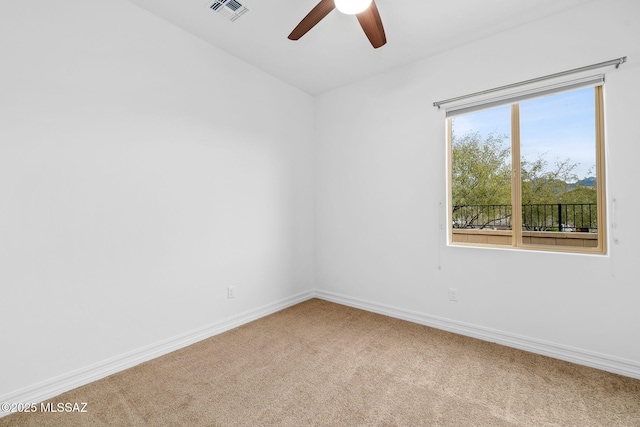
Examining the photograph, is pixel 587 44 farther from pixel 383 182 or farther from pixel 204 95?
pixel 204 95

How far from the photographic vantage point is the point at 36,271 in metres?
1.74

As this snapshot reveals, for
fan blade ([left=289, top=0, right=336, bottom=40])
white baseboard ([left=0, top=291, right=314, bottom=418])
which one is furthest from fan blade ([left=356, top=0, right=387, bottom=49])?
white baseboard ([left=0, top=291, right=314, bottom=418])

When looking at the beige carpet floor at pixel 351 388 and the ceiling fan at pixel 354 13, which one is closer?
the beige carpet floor at pixel 351 388

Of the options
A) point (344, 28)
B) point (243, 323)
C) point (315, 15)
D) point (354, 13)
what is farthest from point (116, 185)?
point (344, 28)

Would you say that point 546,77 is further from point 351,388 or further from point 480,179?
point 351,388

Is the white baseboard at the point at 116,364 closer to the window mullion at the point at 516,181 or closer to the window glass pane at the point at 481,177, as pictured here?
the window glass pane at the point at 481,177

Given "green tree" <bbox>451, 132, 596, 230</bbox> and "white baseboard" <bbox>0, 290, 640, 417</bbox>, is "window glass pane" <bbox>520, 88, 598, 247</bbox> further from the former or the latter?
"white baseboard" <bbox>0, 290, 640, 417</bbox>

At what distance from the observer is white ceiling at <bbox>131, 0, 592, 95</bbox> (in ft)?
7.14

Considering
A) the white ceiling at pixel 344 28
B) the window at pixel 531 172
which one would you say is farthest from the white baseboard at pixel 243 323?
the white ceiling at pixel 344 28

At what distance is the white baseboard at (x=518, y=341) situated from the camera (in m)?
2.01

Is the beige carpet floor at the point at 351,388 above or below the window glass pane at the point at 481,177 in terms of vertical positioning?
below

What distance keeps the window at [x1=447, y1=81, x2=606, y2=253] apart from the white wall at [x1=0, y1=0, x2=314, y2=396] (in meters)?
2.14

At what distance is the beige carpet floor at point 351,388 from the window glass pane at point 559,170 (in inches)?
41.6

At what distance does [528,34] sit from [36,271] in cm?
399
